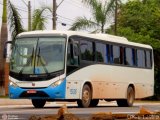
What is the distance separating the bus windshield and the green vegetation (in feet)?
86.6

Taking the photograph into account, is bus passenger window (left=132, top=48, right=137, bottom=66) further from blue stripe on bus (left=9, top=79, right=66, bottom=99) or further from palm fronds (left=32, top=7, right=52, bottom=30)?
palm fronds (left=32, top=7, right=52, bottom=30)

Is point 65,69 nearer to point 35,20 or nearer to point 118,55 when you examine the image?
point 118,55

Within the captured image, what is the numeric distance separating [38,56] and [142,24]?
30.7 metres

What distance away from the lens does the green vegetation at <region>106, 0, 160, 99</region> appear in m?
53.4

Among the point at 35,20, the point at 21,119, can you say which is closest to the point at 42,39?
the point at 21,119

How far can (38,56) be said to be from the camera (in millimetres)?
26234

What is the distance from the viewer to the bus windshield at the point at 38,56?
85.9 ft

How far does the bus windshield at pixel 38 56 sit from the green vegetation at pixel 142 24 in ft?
86.6

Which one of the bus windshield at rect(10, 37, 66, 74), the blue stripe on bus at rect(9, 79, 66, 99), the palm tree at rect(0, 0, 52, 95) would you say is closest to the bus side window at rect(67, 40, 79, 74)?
the bus windshield at rect(10, 37, 66, 74)

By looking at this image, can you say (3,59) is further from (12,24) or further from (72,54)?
(72,54)

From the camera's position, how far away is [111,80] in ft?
100

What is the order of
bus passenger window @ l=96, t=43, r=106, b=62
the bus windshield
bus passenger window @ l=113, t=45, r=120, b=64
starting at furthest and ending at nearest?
1. bus passenger window @ l=113, t=45, r=120, b=64
2. bus passenger window @ l=96, t=43, r=106, b=62
3. the bus windshield

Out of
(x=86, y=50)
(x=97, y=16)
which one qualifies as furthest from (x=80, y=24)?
(x=86, y=50)

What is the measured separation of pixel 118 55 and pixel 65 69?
207 inches
